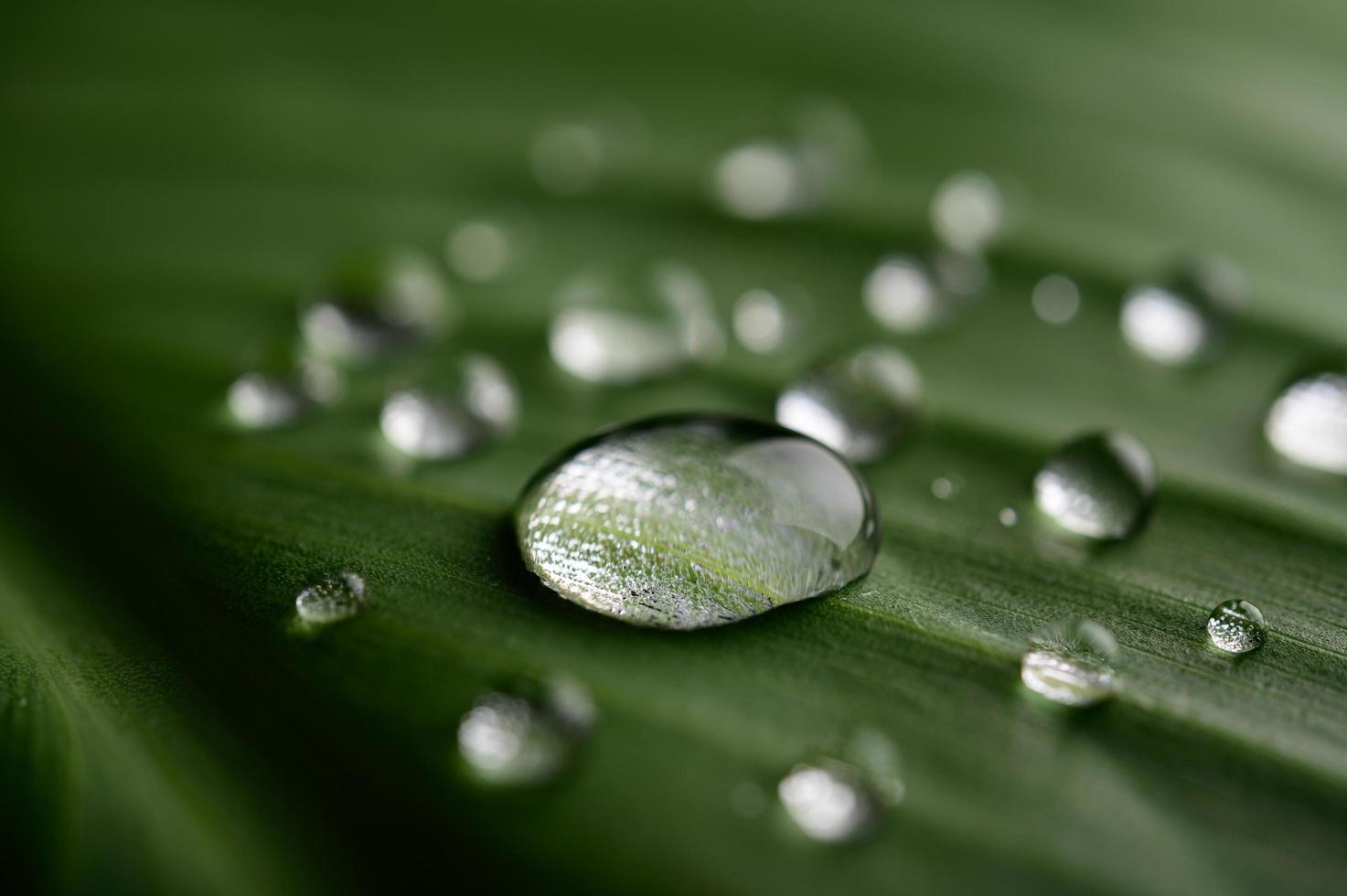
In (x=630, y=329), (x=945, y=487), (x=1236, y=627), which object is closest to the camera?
(x=1236, y=627)

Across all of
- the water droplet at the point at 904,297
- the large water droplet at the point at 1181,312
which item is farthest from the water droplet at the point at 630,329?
Result: the large water droplet at the point at 1181,312

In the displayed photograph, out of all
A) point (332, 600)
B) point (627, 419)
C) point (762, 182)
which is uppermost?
point (762, 182)

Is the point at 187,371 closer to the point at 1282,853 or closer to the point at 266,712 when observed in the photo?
the point at 266,712

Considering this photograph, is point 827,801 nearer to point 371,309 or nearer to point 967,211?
point 371,309

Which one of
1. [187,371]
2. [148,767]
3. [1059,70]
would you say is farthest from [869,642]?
[1059,70]

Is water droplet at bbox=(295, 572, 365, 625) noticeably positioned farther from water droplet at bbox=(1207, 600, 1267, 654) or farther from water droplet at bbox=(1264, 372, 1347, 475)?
water droplet at bbox=(1264, 372, 1347, 475)

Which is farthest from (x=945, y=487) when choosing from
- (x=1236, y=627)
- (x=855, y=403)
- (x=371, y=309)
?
(x=371, y=309)

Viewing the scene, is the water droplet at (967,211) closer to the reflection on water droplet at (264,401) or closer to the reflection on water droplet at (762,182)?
the reflection on water droplet at (762,182)
